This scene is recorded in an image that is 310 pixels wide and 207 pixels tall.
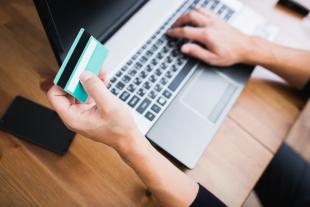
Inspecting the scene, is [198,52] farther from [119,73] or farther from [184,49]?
[119,73]

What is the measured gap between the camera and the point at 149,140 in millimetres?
592

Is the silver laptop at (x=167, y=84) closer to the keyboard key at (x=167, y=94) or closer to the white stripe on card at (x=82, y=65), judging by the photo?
the keyboard key at (x=167, y=94)

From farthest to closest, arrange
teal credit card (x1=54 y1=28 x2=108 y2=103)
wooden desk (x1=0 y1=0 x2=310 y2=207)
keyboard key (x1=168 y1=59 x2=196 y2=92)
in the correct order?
1. keyboard key (x1=168 y1=59 x2=196 y2=92)
2. wooden desk (x1=0 y1=0 x2=310 y2=207)
3. teal credit card (x1=54 y1=28 x2=108 y2=103)

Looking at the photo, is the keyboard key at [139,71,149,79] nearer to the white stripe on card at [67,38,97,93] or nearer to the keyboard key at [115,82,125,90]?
the keyboard key at [115,82,125,90]

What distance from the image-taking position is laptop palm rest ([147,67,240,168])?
0.59 metres

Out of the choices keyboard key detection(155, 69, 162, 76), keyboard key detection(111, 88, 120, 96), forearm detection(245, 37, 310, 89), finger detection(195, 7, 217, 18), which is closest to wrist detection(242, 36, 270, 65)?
forearm detection(245, 37, 310, 89)

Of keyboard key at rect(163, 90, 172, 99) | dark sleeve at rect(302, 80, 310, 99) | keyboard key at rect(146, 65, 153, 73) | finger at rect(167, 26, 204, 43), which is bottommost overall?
keyboard key at rect(163, 90, 172, 99)

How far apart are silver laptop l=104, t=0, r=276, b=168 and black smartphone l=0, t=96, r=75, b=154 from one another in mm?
126

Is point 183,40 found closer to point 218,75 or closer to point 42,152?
point 218,75

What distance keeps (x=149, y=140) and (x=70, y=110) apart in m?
0.17

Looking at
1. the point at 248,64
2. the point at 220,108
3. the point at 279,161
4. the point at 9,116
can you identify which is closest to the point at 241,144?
the point at 220,108

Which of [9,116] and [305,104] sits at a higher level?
[305,104]

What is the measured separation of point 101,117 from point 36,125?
172mm

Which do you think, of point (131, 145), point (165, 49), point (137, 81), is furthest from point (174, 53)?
point (131, 145)
